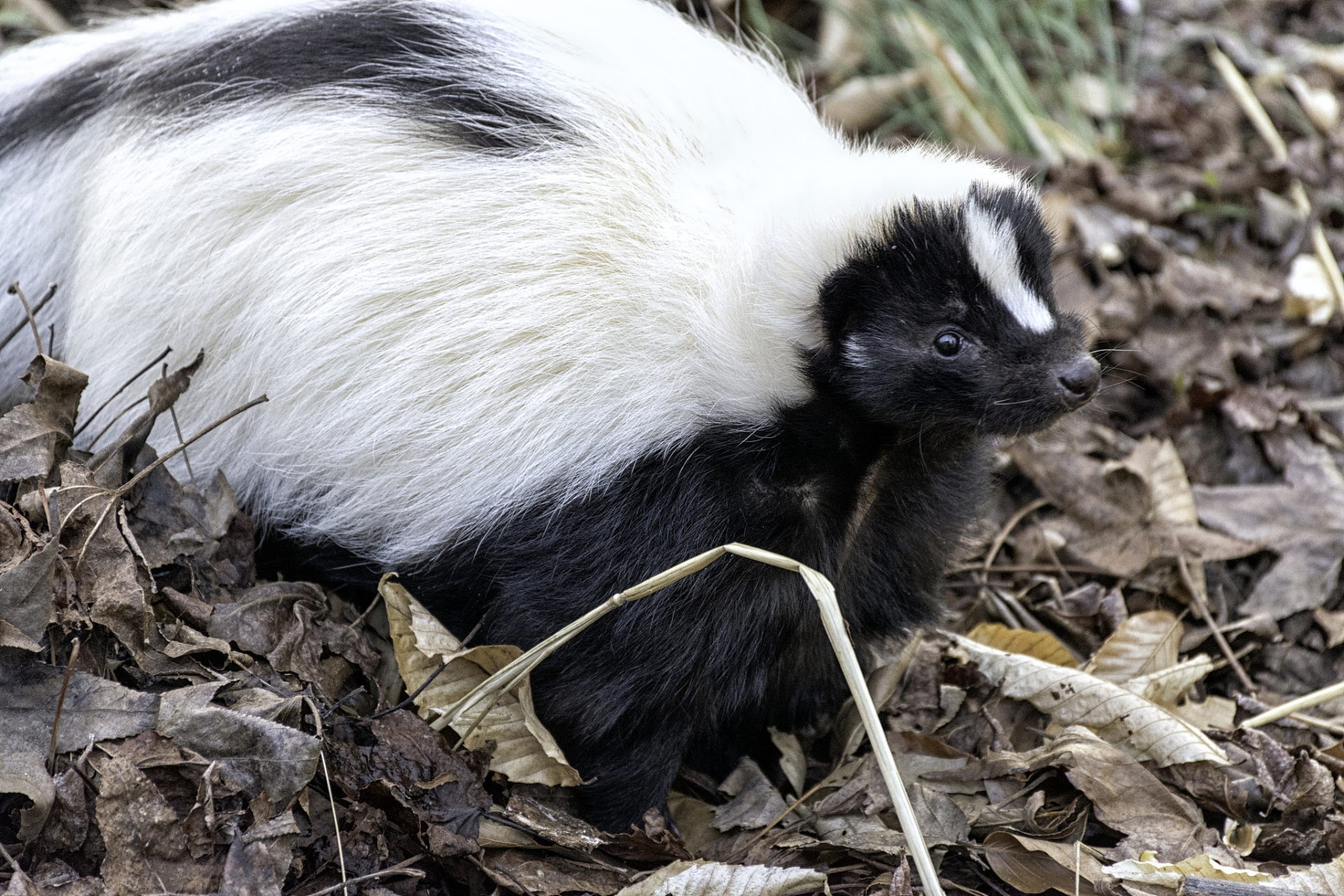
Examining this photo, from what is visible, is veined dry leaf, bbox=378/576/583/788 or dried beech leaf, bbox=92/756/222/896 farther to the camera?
veined dry leaf, bbox=378/576/583/788

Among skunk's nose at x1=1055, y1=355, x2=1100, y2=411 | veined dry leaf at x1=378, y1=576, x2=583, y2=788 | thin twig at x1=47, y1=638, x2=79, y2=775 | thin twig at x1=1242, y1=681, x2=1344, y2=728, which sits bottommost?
thin twig at x1=1242, y1=681, x2=1344, y2=728

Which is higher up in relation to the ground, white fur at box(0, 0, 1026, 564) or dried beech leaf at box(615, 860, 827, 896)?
white fur at box(0, 0, 1026, 564)

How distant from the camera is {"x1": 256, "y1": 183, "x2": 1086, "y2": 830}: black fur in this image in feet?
10.7

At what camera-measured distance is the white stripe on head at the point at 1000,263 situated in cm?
324

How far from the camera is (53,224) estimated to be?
3.83 meters

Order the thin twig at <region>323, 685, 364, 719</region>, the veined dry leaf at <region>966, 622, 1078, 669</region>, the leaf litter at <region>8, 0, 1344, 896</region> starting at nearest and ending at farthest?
the leaf litter at <region>8, 0, 1344, 896</region> < the thin twig at <region>323, 685, 364, 719</region> < the veined dry leaf at <region>966, 622, 1078, 669</region>

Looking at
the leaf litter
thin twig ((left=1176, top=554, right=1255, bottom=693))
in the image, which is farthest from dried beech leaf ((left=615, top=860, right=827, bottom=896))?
thin twig ((left=1176, top=554, right=1255, bottom=693))

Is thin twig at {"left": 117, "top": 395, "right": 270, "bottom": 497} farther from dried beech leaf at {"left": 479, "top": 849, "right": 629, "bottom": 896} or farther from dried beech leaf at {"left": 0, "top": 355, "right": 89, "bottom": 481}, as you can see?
dried beech leaf at {"left": 479, "top": 849, "right": 629, "bottom": 896}

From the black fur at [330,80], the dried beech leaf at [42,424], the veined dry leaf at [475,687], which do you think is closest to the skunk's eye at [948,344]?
the black fur at [330,80]

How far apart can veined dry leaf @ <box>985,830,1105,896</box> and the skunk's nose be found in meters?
1.26

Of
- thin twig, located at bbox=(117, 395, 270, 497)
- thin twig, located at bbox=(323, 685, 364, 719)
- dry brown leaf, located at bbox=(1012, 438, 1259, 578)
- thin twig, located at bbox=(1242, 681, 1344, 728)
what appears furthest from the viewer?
dry brown leaf, located at bbox=(1012, 438, 1259, 578)

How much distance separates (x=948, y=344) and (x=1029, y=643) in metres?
1.52

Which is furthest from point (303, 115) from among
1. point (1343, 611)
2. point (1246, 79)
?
point (1246, 79)

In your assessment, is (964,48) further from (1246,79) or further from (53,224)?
(53,224)
